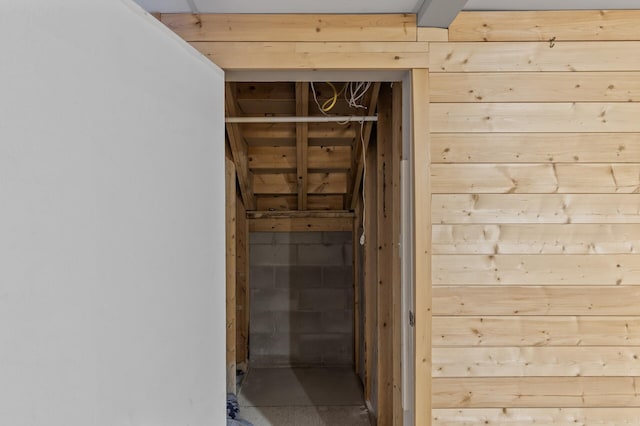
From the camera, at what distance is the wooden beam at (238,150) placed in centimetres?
258

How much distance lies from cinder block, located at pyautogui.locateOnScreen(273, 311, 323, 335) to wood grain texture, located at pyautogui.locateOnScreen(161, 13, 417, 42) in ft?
8.84

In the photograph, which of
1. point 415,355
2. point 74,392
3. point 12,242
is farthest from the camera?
point 415,355

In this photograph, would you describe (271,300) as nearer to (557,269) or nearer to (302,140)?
(302,140)

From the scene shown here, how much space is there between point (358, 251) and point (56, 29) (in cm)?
298

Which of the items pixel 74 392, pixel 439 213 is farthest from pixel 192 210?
pixel 439 213

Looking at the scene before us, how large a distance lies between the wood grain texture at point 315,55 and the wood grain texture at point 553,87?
0.14 meters

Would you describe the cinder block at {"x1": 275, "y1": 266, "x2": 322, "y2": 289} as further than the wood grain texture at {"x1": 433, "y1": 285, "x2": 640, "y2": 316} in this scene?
Yes

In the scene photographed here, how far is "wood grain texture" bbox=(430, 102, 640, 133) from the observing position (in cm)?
167

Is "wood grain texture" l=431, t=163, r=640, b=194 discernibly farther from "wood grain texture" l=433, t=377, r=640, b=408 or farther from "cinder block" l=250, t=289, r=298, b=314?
"cinder block" l=250, t=289, r=298, b=314

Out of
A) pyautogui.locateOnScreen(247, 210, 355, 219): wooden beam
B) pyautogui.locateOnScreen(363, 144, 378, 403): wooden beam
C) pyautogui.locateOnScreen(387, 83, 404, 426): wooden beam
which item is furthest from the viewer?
pyautogui.locateOnScreen(247, 210, 355, 219): wooden beam

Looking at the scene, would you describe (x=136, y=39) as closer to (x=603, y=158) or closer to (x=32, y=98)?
(x=32, y=98)

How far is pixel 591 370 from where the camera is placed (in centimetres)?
167

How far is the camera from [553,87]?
1672 mm

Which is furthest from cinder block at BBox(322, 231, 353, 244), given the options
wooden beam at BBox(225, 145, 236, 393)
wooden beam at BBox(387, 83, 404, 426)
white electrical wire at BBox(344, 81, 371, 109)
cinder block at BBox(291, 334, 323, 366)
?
wooden beam at BBox(387, 83, 404, 426)
